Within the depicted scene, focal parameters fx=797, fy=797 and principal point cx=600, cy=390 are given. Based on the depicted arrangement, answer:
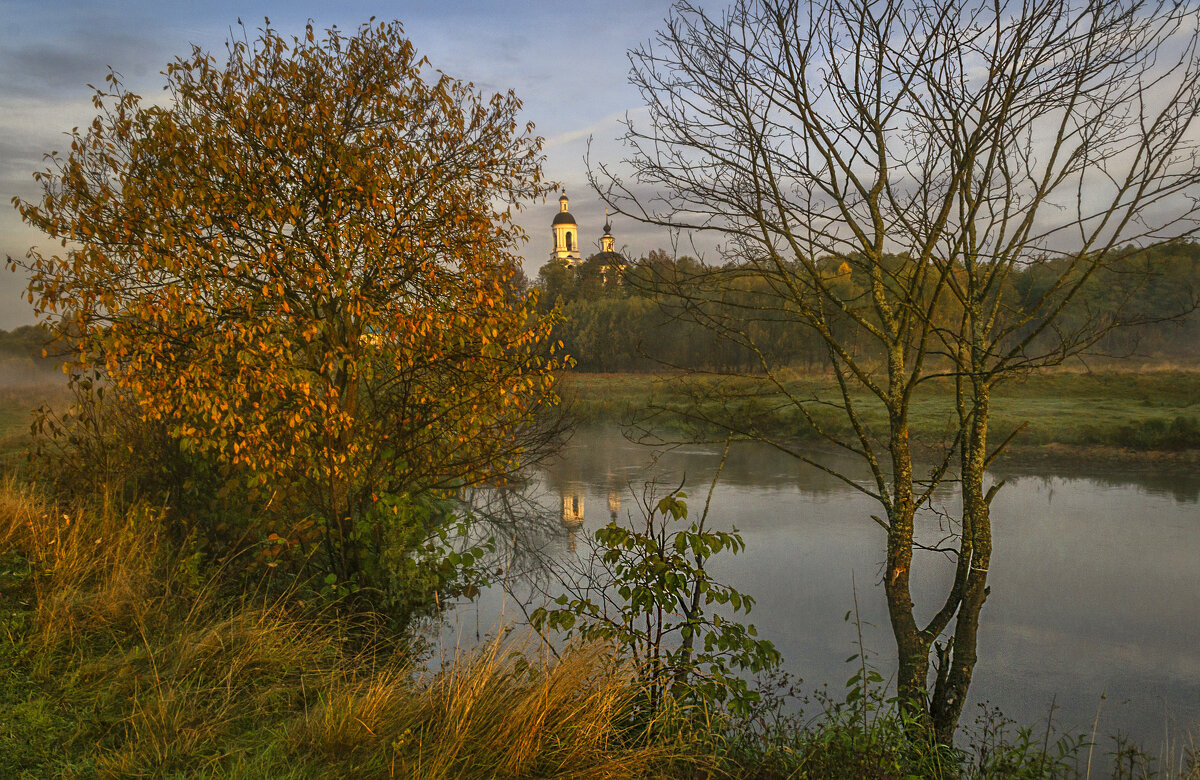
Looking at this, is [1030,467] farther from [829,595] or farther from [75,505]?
[75,505]

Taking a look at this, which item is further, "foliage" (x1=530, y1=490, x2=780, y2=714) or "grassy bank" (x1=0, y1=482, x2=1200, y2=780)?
"foliage" (x1=530, y1=490, x2=780, y2=714)

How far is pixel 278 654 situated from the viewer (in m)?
4.58

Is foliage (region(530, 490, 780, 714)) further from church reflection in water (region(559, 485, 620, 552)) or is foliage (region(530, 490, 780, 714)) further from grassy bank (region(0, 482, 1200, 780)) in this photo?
church reflection in water (region(559, 485, 620, 552))

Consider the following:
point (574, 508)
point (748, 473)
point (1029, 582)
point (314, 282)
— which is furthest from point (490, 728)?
point (748, 473)

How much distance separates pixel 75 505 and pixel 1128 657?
417 inches

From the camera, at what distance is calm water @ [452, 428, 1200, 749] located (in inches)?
313

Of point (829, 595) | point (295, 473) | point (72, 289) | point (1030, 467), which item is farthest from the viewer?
point (1030, 467)

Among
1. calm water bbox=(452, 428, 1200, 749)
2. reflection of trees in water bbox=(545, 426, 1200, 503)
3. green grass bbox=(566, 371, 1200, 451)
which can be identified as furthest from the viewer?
green grass bbox=(566, 371, 1200, 451)

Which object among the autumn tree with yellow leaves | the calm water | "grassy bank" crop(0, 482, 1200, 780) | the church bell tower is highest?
the church bell tower

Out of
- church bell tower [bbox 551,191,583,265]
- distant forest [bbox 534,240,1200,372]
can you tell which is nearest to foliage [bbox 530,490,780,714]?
distant forest [bbox 534,240,1200,372]

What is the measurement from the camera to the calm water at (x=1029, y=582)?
7938 millimetres

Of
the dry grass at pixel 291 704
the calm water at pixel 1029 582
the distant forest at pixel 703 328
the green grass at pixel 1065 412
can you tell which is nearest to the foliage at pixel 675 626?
the dry grass at pixel 291 704

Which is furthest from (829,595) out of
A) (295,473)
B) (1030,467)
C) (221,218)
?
(1030,467)

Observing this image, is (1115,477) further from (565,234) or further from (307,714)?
(565,234)
